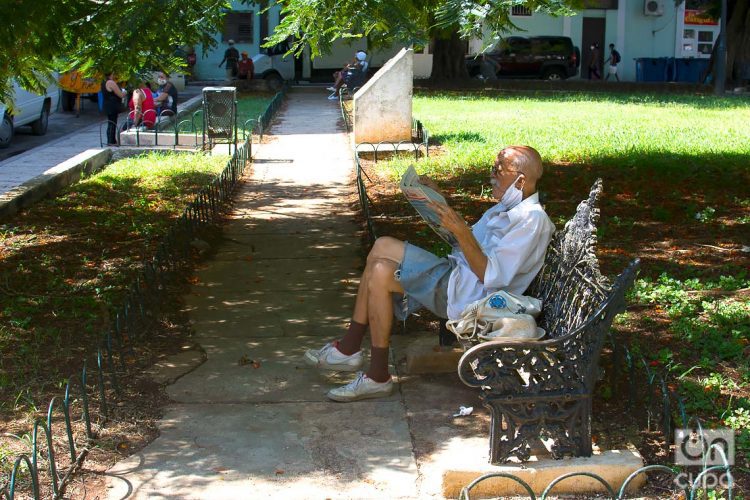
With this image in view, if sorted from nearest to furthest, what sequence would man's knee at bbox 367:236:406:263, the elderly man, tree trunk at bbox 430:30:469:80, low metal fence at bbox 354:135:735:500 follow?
low metal fence at bbox 354:135:735:500
the elderly man
man's knee at bbox 367:236:406:263
tree trunk at bbox 430:30:469:80

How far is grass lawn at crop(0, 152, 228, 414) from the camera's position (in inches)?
219

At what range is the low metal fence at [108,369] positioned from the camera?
388 centimetres

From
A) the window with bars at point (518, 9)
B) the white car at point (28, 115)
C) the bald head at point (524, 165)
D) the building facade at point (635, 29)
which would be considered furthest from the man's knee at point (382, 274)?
the building facade at point (635, 29)

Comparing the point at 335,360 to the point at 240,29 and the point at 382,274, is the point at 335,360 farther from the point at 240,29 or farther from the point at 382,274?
the point at 240,29

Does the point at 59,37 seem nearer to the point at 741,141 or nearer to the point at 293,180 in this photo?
the point at 293,180

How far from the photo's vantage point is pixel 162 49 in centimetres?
694

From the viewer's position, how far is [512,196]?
4645mm

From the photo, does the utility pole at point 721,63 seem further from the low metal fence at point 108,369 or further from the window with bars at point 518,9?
the window with bars at point 518,9

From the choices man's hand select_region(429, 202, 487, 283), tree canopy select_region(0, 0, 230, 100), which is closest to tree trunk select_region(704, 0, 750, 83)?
tree canopy select_region(0, 0, 230, 100)

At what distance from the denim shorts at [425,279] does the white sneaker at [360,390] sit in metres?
0.49

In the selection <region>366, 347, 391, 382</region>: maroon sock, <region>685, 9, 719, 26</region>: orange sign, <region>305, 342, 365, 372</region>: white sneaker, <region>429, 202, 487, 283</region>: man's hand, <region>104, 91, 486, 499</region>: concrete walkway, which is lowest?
<region>104, 91, 486, 499</region>: concrete walkway

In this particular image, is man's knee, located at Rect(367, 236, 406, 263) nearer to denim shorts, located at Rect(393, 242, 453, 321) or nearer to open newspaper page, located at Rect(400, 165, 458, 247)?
denim shorts, located at Rect(393, 242, 453, 321)

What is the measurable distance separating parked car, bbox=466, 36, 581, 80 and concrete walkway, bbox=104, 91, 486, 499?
3300 cm

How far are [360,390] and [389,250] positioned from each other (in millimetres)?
759
